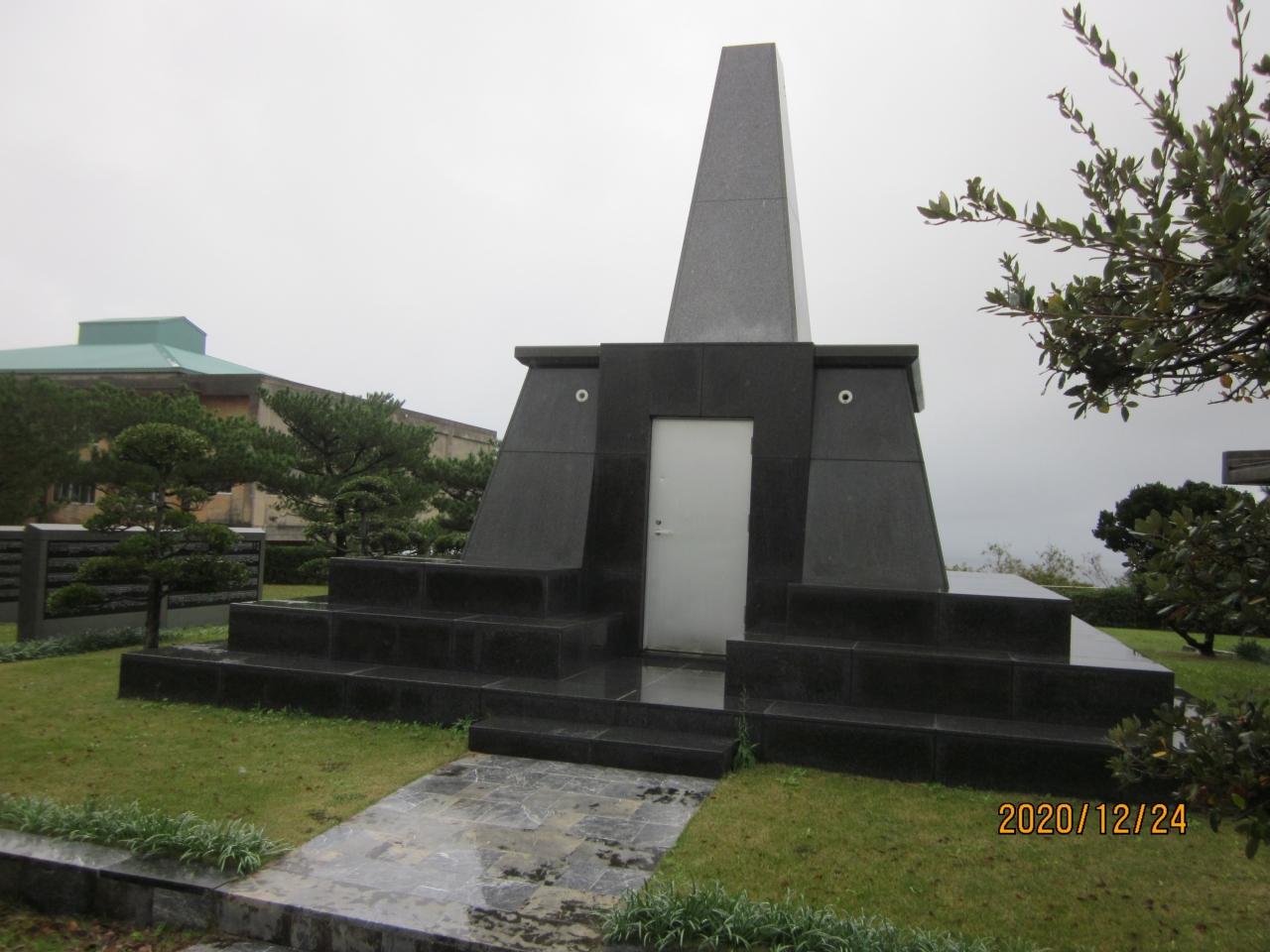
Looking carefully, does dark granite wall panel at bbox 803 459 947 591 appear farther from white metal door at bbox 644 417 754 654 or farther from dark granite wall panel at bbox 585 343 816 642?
white metal door at bbox 644 417 754 654

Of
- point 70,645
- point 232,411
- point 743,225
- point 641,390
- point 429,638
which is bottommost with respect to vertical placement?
point 70,645

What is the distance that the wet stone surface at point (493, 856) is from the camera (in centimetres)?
331

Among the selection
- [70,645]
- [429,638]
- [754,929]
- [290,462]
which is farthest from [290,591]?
[754,929]

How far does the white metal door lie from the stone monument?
0.02 meters

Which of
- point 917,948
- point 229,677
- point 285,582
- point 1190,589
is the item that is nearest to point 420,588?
point 229,677

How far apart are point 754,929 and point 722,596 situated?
4100 mm

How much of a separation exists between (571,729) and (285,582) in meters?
14.9

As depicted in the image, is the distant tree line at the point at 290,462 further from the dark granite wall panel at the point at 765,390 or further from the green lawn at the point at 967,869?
the green lawn at the point at 967,869

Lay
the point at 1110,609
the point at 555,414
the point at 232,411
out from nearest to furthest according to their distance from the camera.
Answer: the point at 555,414, the point at 1110,609, the point at 232,411

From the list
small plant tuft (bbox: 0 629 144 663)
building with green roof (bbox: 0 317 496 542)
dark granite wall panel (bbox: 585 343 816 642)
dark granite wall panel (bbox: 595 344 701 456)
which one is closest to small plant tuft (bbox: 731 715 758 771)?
dark granite wall panel (bbox: 585 343 816 642)

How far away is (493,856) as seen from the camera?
12.7 feet

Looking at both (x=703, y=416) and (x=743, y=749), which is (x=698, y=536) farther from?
(x=743, y=749)

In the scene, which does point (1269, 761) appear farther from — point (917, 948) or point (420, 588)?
point (420, 588)

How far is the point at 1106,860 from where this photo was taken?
154 inches
